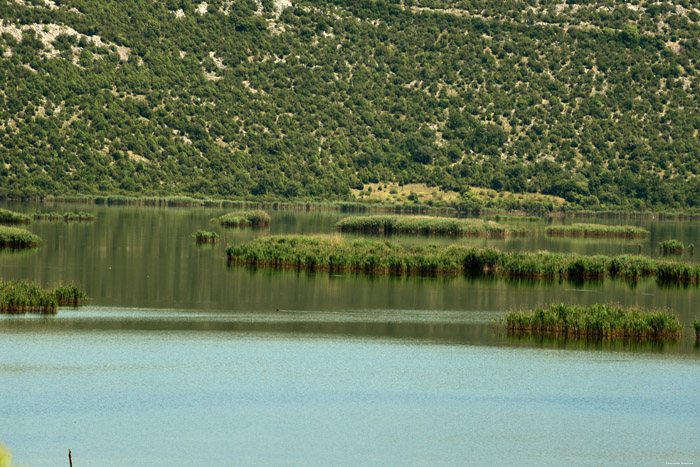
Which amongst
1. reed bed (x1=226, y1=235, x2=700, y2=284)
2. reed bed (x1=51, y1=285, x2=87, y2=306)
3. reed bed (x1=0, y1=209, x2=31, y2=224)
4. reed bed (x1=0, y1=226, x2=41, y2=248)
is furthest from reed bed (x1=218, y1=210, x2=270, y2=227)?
reed bed (x1=51, y1=285, x2=87, y2=306)

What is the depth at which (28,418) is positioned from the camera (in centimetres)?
2347

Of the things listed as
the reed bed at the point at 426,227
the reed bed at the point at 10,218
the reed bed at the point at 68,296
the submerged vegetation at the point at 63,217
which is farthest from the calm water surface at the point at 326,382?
the submerged vegetation at the point at 63,217

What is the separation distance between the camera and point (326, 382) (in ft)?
92.8

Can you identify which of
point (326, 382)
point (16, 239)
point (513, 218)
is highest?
point (513, 218)

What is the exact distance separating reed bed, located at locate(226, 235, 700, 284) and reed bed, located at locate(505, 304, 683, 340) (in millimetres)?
17917

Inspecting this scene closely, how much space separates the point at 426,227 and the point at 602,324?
5000 cm

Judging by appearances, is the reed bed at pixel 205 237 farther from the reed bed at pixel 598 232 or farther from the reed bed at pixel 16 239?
the reed bed at pixel 598 232

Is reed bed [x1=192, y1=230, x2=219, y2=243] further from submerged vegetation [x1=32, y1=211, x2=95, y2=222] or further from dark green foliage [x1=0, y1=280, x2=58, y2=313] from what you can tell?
dark green foliage [x1=0, y1=280, x2=58, y2=313]

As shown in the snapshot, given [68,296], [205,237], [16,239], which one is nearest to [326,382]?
[68,296]

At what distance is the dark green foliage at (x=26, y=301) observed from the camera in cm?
3788

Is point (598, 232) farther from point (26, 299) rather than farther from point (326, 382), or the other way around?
point (326, 382)

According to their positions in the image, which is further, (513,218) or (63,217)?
(513,218)

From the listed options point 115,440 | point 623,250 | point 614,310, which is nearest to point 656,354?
point 614,310

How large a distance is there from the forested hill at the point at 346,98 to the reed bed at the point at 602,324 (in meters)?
101
